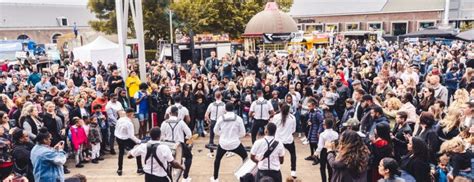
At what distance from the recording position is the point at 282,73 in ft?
43.9

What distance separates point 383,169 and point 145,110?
6.92m

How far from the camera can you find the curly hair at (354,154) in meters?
4.73

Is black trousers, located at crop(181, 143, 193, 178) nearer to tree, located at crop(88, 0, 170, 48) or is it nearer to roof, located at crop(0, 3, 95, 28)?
tree, located at crop(88, 0, 170, 48)

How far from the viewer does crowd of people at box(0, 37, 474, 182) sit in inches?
211

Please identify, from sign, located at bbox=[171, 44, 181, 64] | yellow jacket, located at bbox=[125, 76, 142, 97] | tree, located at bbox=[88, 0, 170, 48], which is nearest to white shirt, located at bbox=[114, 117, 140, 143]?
yellow jacket, located at bbox=[125, 76, 142, 97]

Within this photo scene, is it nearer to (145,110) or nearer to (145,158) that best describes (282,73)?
(145,110)

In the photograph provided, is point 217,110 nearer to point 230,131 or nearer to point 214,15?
point 230,131

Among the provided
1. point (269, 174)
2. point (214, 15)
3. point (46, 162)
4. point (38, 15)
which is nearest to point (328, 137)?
point (269, 174)

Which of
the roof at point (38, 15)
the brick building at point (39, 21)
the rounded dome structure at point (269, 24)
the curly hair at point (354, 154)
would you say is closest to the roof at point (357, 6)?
the roof at point (38, 15)

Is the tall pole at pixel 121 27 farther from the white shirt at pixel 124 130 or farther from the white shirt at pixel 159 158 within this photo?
the white shirt at pixel 159 158

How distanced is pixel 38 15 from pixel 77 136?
52.8 metres

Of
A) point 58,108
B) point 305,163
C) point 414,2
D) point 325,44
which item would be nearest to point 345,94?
point 305,163

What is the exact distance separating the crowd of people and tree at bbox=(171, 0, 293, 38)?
15.7 meters

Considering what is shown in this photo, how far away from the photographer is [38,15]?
54375 mm
